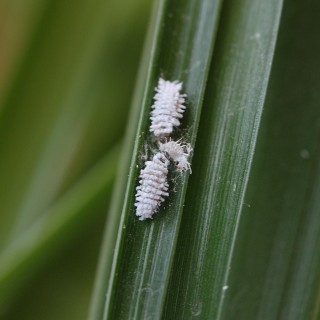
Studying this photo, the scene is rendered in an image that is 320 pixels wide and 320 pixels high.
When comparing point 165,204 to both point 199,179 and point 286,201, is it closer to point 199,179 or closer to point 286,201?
point 199,179

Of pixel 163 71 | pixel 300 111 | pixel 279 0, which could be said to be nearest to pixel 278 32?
pixel 279 0

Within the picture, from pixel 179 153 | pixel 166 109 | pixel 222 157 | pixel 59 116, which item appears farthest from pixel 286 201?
pixel 59 116

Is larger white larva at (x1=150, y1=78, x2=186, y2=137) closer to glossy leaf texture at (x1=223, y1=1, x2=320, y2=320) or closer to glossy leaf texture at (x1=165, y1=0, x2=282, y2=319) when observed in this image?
glossy leaf texture at (x1=165, y1=0, x2=282, y2=319)

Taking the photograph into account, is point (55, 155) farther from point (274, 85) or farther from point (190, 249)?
point (274, 85)

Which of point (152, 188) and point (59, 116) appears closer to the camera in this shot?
point (152, 188)

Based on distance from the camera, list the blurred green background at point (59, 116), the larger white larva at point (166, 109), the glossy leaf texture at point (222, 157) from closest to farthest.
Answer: the glossy leaf texture at point (222, 157) < the larger white larva at point (166, 109) < the blurred green background at point (59, 116)

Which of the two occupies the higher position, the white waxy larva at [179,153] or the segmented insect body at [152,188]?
the white waxy larva at [179,153]

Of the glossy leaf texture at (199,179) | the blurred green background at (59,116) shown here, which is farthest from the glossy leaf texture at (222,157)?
the blurred green background at (59,116)

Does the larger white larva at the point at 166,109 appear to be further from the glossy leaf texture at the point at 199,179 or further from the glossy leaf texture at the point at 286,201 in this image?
the glossy leaf texture at the point at 286,201
